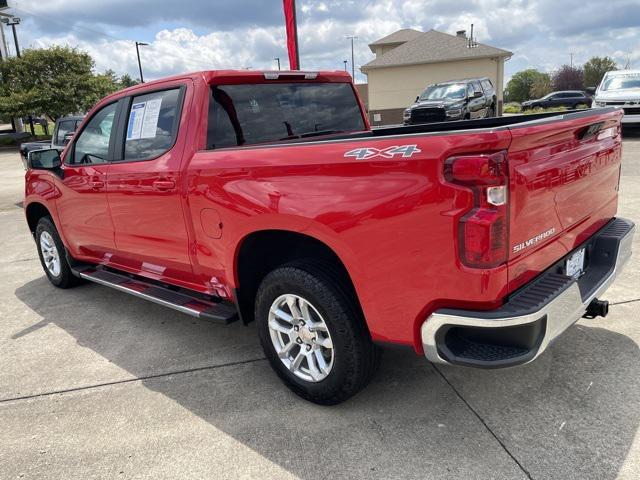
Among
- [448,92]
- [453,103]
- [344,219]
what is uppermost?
[448,92]

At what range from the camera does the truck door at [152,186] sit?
3.46 m

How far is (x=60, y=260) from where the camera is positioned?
5.31 m

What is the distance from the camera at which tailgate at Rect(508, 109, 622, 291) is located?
2.22m

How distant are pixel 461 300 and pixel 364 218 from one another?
1.86 ft

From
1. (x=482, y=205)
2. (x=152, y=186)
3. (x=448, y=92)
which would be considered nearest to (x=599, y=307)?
(x=482, y=205)

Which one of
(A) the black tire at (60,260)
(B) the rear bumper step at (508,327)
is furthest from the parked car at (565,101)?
(B) the rear bumper step at (508,327)

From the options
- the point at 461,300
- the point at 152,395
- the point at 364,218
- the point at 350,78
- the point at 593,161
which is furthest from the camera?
the point at 350,78

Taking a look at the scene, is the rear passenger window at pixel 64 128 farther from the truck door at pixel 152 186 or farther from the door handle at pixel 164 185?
the door handle at pixel 164 185

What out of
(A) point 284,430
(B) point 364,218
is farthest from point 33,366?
(B) point 364,218

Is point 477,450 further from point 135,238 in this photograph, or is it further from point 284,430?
point 135,238

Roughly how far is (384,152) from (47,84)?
32632 mm

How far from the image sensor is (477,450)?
99.3 inches

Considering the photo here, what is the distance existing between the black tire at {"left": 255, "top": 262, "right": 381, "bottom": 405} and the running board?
589 mm

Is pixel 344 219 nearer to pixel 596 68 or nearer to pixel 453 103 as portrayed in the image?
pixel 453 103
